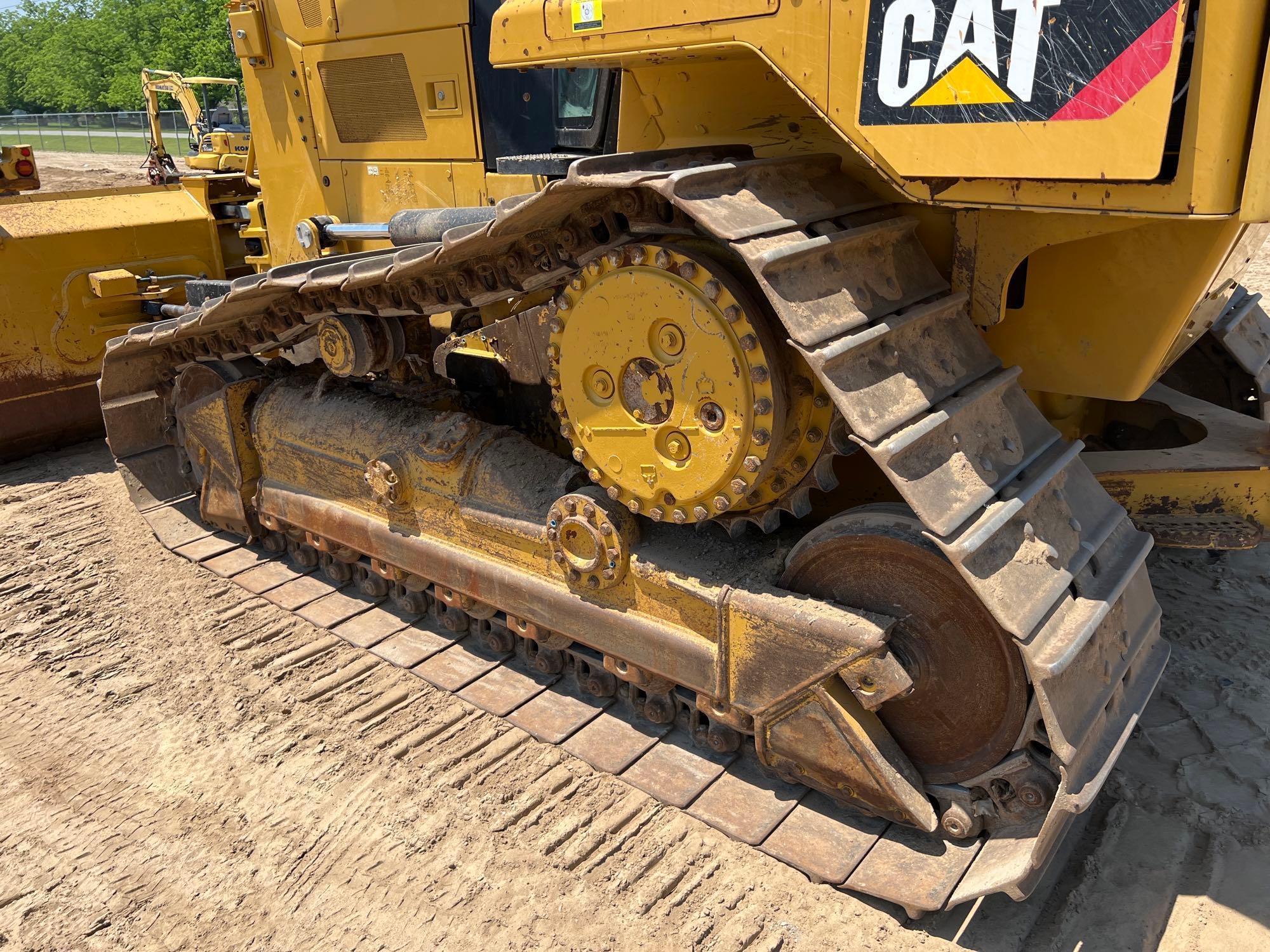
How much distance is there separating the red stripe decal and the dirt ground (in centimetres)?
201

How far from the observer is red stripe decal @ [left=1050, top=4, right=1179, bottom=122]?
189 centimetres

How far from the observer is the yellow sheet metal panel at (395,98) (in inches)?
173

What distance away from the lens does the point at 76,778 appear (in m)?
3.37

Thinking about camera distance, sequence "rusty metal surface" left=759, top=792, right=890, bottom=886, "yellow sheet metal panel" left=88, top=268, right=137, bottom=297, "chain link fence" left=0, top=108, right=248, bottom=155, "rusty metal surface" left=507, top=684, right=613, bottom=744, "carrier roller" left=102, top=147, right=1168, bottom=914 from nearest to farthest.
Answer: "carrier roller" left=102, top=147, right=1168, bottom=914 < "rusty metal surface" left=759, top=792, right=890, bottom=886 < "rusty metal surface" left=507, top=684, right=613, bottom=744 < "yellow sheet metal panel" left=88, top=268, right=137, bottom=297 < "chain link fence" left=0, top=108, right=248, bottom=155

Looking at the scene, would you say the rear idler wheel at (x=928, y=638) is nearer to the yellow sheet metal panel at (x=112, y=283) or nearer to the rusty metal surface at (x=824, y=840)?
the rusty metal surface at (x=824, y=840)

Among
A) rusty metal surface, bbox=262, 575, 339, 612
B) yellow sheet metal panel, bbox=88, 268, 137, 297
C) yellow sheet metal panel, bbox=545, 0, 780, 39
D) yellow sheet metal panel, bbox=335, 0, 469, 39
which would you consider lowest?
rusty metal surface, bbox=262, 575, 339, 612

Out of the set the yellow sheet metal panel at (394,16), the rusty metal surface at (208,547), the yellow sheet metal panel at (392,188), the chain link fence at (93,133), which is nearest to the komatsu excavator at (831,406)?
the yellow sheet metal panel at (394,16)

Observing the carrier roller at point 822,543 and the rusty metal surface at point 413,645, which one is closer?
the carrier roller at point 822,543

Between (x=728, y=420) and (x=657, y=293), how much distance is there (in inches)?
15.6

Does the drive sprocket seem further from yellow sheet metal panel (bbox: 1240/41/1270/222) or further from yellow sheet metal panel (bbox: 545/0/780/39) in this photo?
yellow sheet metal panel (bbox: 1240/41/1270/222)

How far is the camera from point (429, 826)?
305 centimetres

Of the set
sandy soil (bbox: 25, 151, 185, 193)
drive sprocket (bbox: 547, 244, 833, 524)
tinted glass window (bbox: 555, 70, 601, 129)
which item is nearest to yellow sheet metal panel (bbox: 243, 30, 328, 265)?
tinted glass window (bbox: 555, 70, 601, 129)

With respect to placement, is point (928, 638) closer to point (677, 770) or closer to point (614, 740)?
point (677, 770)

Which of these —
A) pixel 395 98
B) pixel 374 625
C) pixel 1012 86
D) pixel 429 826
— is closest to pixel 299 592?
pixel 374 625
